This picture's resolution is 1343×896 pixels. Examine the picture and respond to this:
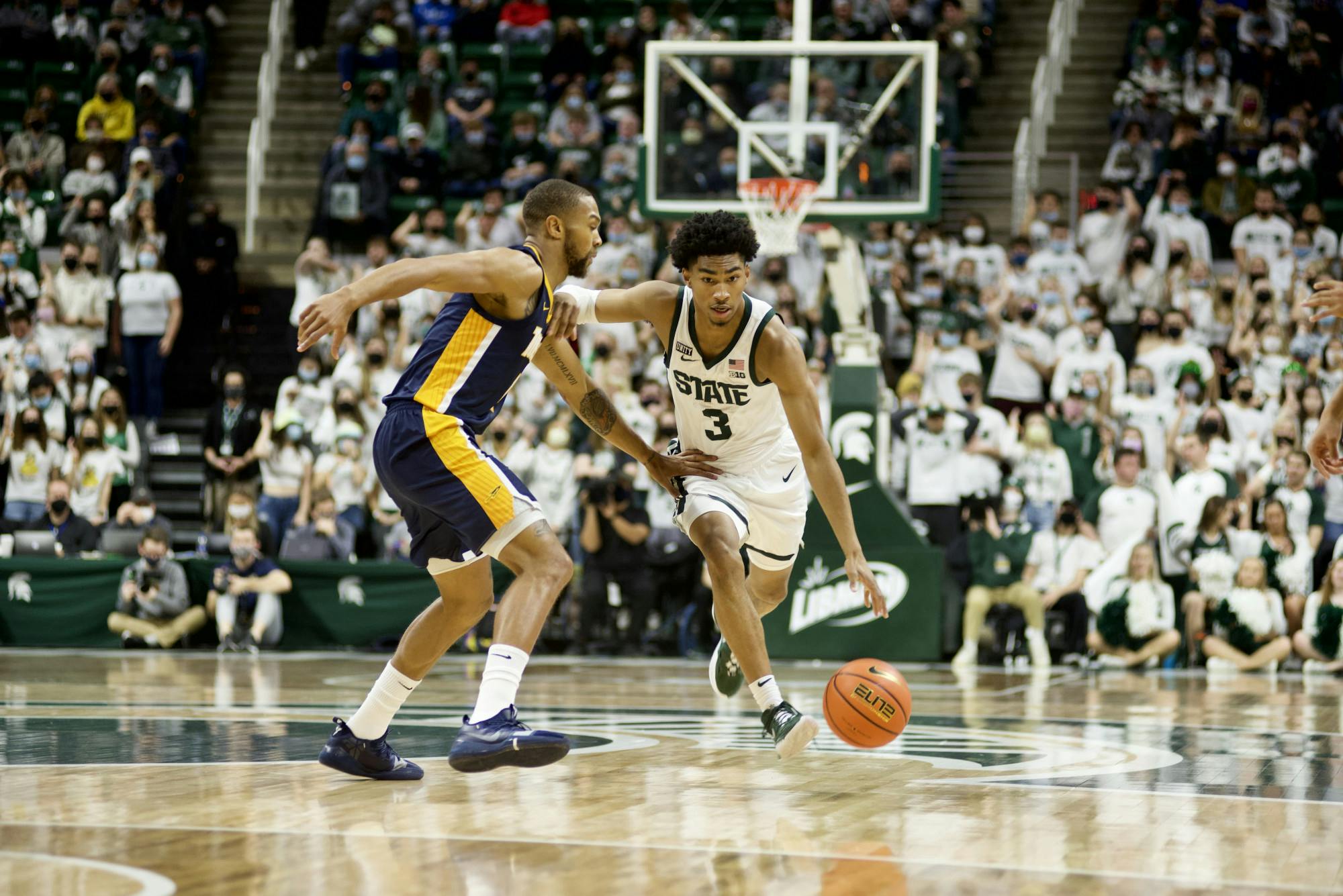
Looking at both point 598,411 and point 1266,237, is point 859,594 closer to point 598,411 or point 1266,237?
point 1266,237

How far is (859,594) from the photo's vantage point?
497 inches

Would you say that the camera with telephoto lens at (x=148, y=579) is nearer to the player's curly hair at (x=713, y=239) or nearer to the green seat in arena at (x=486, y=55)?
the player's curly hair at (x=713, y=239)

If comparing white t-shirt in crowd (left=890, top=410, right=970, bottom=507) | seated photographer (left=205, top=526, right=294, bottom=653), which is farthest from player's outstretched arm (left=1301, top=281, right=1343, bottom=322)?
seated photographer (left=205, top=526, right=294, bottom=653)

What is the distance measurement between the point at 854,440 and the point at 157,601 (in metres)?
5.58

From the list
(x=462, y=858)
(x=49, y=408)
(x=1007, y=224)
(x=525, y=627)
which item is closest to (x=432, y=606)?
(x=525, y=627)

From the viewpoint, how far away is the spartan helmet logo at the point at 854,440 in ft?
41.3

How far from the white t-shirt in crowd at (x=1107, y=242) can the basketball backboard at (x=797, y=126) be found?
3.51 meters

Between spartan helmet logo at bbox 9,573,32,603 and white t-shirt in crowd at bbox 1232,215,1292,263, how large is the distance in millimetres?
10797

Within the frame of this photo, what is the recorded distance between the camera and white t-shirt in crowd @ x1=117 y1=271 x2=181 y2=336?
52.6ft

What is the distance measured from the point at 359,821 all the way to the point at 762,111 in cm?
901

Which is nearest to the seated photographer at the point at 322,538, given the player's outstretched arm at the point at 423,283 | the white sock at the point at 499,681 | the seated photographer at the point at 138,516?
the seated photographer at the point at 138,516

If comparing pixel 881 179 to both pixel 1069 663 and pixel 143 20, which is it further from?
pixel 143 20

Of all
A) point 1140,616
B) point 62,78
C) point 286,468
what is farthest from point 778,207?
point 62,78

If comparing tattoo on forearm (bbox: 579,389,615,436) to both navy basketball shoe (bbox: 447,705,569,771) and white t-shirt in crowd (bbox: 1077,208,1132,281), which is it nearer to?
navy basketball shoe (bbox: 447,705,569,771)
